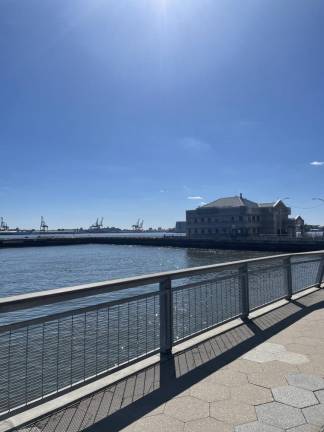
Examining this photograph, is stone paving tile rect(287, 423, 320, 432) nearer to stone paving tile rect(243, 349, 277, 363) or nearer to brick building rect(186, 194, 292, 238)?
stone paving tile rect(243, 349, 277, 363)

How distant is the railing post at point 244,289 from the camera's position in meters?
6.40

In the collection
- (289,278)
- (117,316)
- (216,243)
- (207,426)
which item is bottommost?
(207,426)

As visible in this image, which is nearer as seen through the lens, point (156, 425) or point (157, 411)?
point (156, 425)

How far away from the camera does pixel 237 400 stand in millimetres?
3369

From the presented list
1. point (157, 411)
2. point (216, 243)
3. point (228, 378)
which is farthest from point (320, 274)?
point (216, 243)

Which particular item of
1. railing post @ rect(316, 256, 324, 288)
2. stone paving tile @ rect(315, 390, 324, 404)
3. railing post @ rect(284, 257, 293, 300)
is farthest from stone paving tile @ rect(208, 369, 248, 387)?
railing post @ rect(316, 256, 324, 288)

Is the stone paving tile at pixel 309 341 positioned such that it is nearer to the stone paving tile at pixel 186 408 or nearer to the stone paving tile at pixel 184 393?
the stone paving tile at pixel 184 393

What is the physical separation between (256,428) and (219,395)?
24.2 inches

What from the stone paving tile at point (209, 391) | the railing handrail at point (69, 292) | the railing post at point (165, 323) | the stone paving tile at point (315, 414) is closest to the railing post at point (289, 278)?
the railing handrail at point (69, 292)

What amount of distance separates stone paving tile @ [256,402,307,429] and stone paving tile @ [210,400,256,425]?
0.25ft

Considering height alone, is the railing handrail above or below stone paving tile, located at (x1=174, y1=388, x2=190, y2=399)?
above

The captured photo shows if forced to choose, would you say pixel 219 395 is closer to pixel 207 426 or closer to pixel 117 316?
pixel 207 426

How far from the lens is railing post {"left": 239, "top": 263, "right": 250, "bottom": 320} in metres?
6.40

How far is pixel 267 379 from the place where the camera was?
3.82 m
